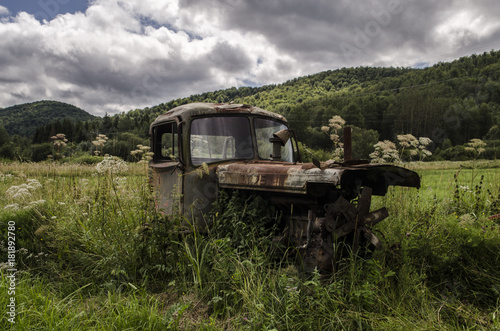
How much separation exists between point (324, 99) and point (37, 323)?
72.3 m

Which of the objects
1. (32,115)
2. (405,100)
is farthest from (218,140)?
(32,115)

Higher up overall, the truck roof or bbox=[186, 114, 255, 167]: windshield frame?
the truck roof

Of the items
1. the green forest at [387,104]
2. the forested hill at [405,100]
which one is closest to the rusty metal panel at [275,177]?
the green forest at [387,104]

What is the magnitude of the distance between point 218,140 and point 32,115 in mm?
120902

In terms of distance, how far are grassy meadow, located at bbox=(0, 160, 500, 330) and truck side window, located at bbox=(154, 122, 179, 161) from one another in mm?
527

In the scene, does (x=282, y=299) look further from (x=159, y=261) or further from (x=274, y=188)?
(x=159, y=261)

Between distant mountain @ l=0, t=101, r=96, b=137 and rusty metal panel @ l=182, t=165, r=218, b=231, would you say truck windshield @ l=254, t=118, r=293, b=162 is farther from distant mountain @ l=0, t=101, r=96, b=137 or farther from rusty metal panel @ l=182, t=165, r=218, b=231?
distant mountain @ l=0, t=101, r=96, b=137

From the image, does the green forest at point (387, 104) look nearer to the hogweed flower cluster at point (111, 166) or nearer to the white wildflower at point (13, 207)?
the white wildflower at point (13, 207)

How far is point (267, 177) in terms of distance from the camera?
324 cm

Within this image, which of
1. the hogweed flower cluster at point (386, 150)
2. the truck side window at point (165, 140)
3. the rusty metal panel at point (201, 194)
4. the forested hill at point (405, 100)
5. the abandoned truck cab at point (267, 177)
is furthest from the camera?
the forested hill at point (405, 100)

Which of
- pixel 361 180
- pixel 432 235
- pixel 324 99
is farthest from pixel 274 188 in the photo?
pixel 324 99

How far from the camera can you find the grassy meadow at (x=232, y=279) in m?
2.75

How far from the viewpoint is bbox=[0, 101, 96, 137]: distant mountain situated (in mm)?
101312

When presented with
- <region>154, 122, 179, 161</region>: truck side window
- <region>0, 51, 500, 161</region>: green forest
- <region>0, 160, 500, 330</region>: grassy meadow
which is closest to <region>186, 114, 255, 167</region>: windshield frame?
<region>154, 122, 179, 161</region>: truck side window
